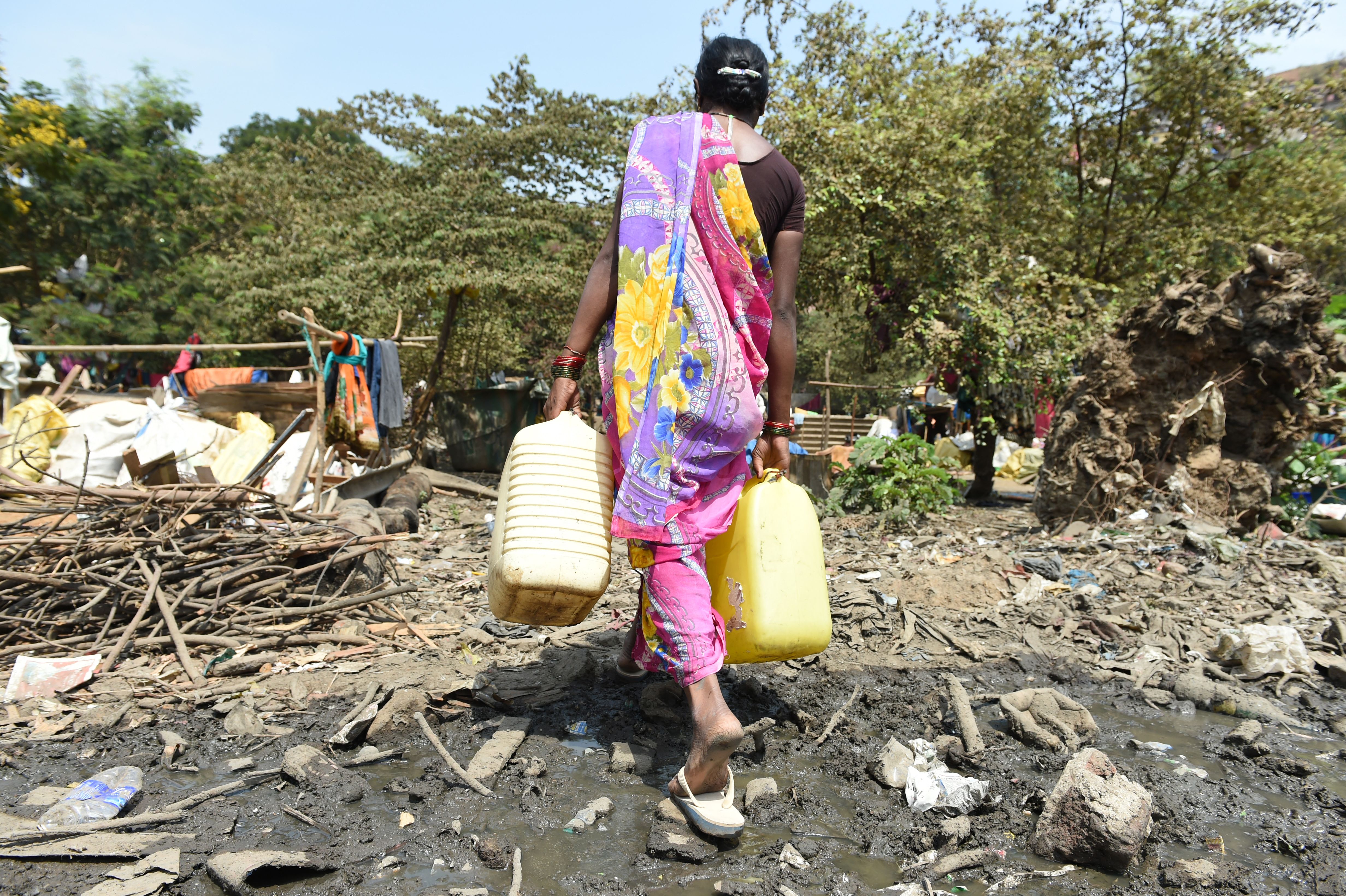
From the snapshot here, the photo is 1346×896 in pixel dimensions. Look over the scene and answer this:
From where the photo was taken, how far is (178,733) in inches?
105

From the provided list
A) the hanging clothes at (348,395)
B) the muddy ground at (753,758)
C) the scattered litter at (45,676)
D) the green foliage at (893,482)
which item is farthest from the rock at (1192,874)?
the hanging clothes at (348,395)

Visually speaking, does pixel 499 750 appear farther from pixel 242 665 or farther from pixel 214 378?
pixel 214 378

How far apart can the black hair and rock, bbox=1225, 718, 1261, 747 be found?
2598mm

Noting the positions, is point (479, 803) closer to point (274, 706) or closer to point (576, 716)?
point (576, 716)

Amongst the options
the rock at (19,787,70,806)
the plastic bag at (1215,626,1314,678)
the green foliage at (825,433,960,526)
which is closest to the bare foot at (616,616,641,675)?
the rock at (19,787,70,806)

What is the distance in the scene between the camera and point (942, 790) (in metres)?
2.24

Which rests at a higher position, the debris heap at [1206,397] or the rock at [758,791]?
the debris heap at [1206,397]

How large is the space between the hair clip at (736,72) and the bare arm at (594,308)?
47 centimetres

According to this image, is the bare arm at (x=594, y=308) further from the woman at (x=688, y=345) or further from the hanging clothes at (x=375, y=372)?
the hanging clothes at (x=375, y=372)

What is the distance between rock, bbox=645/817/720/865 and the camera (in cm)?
195

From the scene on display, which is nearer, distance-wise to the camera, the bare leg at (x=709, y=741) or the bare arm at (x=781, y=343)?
the bare leg at (x=709, y=741)

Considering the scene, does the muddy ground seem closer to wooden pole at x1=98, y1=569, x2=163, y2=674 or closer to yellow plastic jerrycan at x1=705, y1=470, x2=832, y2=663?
wooden pole at x1=98, y1=569, x2=163, y2=674

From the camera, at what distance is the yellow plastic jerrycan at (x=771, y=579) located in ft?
7.82

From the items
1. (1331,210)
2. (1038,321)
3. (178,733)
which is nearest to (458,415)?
(1038,321)
